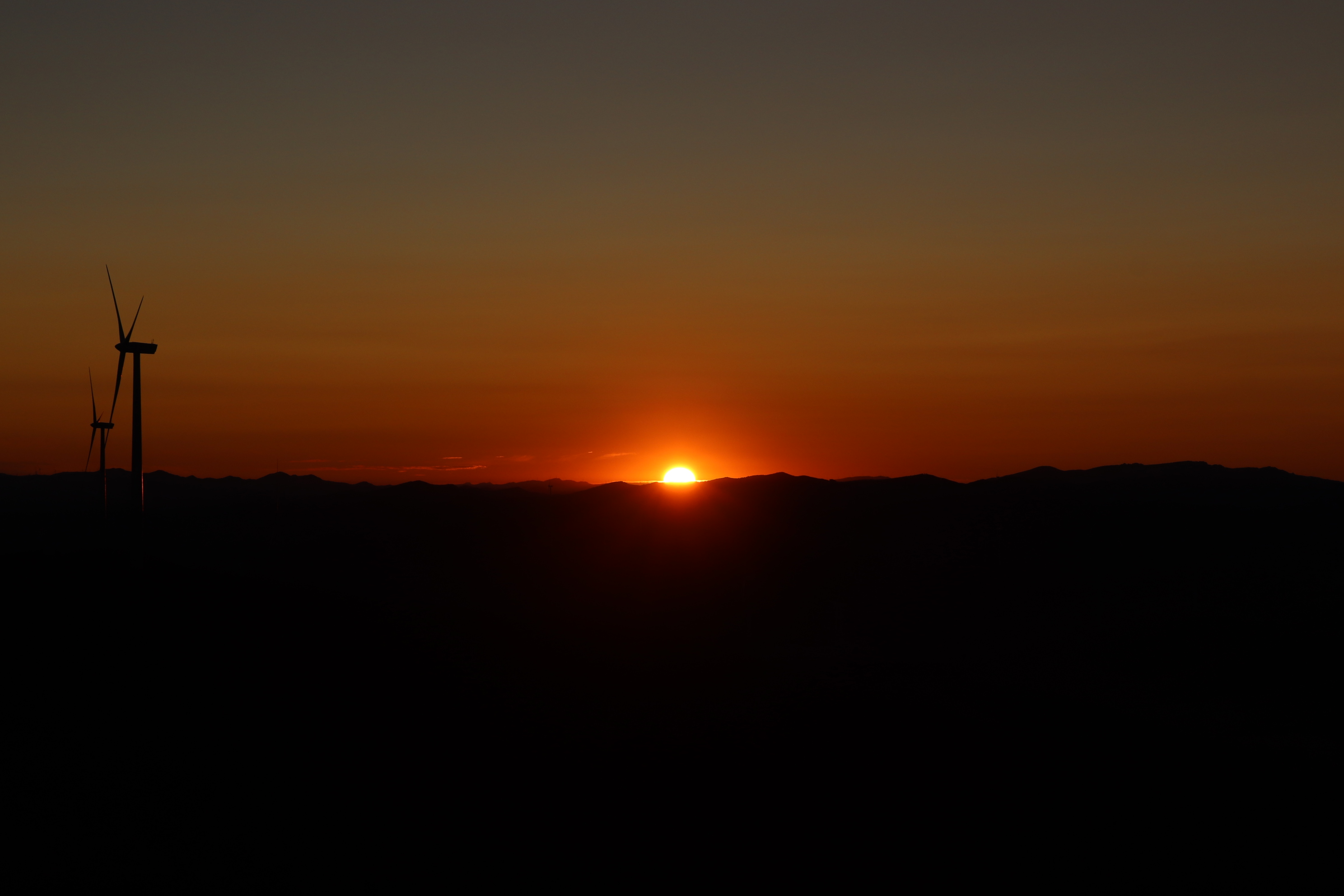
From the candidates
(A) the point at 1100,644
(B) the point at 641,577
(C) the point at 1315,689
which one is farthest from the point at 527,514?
(C) the point at 1315,689

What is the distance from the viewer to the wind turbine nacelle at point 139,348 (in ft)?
170

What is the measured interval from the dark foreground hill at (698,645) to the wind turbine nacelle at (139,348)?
29.2 feet

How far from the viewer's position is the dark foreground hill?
36062 millimetres

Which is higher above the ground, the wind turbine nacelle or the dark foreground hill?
the wind turbine nacelle

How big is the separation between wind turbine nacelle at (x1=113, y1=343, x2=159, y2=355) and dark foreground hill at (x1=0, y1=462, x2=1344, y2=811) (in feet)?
29.2

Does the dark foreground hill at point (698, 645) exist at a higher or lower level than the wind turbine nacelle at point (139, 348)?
lower

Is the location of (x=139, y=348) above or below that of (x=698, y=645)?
above

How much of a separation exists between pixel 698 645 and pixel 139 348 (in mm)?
31992

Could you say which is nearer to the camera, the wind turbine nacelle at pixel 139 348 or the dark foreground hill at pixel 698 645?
the dark foreground hill at pixel 698 645

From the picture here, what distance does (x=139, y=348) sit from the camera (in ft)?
170

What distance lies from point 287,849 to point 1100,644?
49.2 metres

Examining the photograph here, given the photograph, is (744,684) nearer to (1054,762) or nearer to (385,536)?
(1054,762)

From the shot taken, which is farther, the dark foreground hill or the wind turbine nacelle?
the wind turbine nacelle

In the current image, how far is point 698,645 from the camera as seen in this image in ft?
174
